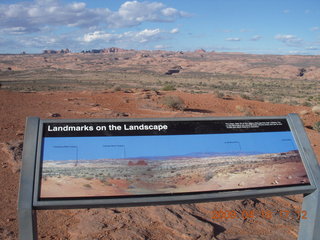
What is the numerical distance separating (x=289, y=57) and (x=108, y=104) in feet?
366

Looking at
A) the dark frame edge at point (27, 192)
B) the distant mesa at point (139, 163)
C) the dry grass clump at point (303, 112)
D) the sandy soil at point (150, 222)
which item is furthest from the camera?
the dry grass clump at point (303, 112)

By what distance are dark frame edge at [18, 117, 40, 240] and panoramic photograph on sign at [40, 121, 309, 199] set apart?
0.08m

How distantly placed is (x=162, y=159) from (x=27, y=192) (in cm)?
103

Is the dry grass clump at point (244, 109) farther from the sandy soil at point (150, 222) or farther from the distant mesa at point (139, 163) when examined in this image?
the distant mesa at point (139, 163)

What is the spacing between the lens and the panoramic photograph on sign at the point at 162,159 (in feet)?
8.59

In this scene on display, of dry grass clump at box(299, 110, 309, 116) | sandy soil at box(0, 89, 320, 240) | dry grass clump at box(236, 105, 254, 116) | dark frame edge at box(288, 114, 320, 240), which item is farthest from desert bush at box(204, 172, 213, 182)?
dry grass clump at box(299, 110, 309, 116)

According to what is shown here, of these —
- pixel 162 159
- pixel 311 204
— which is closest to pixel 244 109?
pixel 311 204

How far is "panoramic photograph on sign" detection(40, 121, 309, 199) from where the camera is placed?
2.62 metres

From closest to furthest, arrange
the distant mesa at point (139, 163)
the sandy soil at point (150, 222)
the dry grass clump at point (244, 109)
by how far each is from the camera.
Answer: the distant mesa at point (139, 163) → the sandy soil at point (150, 222) → the dry grass clump at point (244, 109)

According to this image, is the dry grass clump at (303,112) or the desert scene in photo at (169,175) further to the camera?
the dry grass clump at (303,112)

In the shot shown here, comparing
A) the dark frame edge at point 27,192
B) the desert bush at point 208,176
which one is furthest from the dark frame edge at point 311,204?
the dark frame edge at point 27,192

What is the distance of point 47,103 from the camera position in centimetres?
1416

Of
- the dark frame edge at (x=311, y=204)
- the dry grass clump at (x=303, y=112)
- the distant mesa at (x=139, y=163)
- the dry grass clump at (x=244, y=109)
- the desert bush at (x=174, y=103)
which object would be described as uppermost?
the desert bush at (x=174, y=103)

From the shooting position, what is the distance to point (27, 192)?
247 cm
